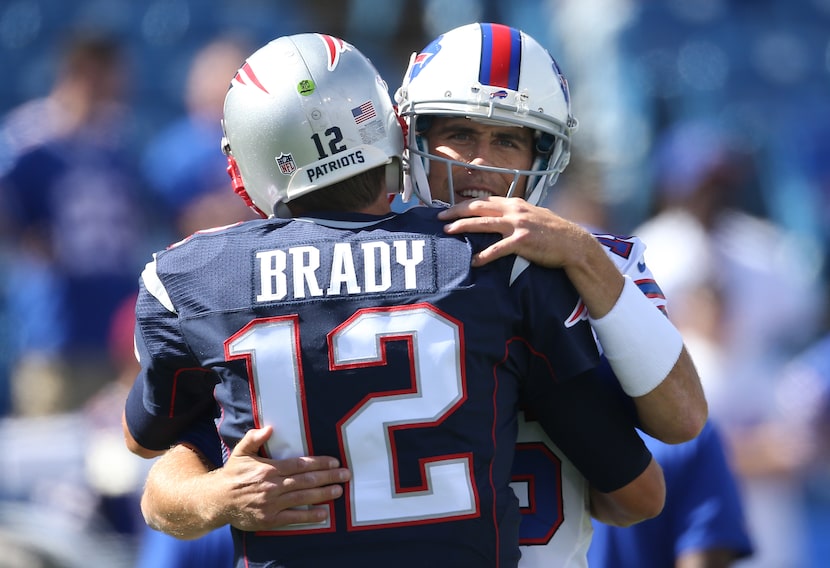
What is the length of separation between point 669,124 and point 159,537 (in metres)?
5.92

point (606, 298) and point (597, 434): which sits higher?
point (606, 298)

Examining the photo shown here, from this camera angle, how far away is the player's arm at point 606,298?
2346 mm

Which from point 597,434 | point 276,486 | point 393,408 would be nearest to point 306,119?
point 393,408

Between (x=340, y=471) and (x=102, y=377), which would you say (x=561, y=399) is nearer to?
(x=340, y=471)

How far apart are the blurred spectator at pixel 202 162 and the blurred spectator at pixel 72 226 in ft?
0.81

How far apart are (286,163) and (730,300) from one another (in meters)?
4.49

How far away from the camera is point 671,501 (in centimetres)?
367

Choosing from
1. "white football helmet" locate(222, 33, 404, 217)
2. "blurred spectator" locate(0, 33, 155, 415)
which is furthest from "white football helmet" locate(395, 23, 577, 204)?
"blurred spectator" locate(0, 33, 155, 415)

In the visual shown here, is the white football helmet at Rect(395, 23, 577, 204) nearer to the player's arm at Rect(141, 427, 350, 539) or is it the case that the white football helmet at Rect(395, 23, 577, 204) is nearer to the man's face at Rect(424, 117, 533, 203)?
the man's face at Rect(424, 117, 533, 203)

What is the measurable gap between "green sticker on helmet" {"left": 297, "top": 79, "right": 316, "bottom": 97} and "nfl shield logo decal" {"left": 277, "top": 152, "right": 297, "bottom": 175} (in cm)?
12

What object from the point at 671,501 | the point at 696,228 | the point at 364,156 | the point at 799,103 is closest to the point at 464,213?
the point at 364,156

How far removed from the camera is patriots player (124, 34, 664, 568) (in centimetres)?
229

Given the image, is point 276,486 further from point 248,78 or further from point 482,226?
point 248,78

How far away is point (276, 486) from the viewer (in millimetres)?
2299
